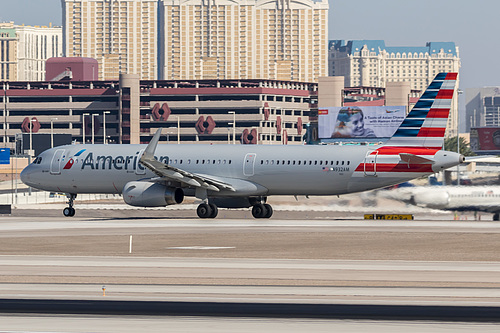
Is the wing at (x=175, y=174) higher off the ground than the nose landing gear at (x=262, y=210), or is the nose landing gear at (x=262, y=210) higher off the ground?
the wing at (x=175, y=174)

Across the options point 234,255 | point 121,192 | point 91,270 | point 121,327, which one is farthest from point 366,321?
point 121,192

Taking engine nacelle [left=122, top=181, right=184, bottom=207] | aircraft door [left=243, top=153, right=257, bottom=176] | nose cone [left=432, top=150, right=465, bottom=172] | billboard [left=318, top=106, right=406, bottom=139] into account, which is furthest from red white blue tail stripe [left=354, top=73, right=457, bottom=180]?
billboard [left=318, top=106, right=406, bottom=139]

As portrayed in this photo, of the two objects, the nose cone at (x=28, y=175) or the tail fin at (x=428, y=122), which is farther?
the nose cone at (x=28, y=175)

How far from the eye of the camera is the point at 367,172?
59.7 metres

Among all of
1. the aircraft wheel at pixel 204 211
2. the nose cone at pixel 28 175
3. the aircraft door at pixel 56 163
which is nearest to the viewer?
the aircraft wheel at pixel 204 211

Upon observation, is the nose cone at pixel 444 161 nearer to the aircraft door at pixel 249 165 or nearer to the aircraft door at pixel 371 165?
the aircraft door at pixel 371 165

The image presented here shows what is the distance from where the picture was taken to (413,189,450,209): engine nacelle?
61.8m

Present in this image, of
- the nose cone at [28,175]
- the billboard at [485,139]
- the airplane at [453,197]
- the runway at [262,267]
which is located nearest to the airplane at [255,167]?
the nose cone at [28,175]

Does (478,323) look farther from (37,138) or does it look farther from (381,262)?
(37,138)

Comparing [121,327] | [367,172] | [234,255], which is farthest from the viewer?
[367,172]

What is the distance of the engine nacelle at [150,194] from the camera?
61.1 m

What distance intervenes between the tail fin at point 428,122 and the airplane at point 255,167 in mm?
60

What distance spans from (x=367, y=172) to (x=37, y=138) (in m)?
125

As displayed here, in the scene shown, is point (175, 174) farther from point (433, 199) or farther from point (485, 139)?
point (485, 139)
